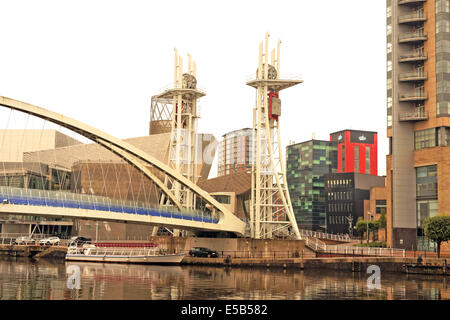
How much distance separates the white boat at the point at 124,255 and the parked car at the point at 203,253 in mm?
2121

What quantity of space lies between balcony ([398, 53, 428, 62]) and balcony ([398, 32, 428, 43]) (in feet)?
5.58

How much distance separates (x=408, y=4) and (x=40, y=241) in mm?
57086

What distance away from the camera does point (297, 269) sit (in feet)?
194

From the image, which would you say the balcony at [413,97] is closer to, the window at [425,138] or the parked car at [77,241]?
the window at [425,138]

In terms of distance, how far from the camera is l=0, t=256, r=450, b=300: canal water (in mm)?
36219

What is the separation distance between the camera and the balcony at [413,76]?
7297 cm

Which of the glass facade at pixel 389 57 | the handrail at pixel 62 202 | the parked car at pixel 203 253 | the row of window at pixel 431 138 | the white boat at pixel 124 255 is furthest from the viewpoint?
the glass facade at pixel 389 57

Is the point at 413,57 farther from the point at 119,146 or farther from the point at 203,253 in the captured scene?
the point at 119,146

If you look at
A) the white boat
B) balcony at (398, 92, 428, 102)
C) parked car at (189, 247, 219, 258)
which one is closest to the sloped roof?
the white boat

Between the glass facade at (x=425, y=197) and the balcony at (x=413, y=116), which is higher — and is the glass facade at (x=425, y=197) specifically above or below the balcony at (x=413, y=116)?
below

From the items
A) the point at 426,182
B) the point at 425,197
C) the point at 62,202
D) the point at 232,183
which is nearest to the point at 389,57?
the point at 426,182

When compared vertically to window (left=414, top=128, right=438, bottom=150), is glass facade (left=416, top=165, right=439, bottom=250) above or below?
Result: below

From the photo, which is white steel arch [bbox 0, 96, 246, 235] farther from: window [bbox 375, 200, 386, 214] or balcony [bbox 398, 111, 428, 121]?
window [bbox 375, 200, 386, 214]

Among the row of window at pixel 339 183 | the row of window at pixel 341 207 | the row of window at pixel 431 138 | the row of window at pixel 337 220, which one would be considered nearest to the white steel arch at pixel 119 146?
the row of window at pixel 431 138
